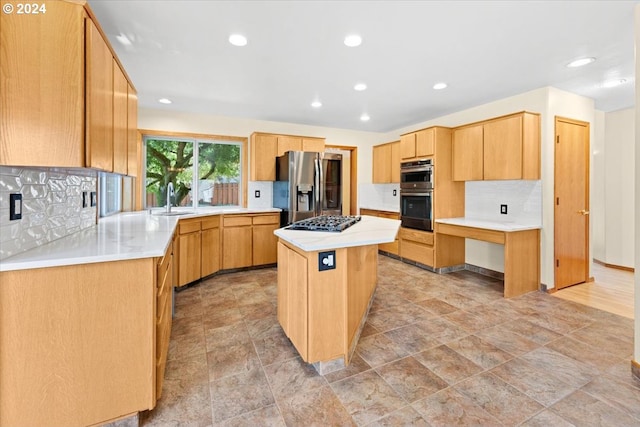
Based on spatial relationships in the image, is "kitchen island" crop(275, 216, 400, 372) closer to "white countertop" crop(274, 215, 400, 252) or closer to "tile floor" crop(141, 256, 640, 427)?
"white countertop" crop(274, 215, 400, 252)

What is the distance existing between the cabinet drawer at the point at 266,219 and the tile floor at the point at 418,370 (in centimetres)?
154

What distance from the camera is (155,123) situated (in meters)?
4.35

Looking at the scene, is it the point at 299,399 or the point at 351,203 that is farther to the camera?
the point at 351,203

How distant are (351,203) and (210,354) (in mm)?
4345

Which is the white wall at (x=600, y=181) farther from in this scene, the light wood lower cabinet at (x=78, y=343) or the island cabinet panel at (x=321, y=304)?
the light wood lower cabinet at (x=78, y=343)

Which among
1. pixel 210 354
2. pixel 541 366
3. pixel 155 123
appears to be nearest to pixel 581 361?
pixel 541 366

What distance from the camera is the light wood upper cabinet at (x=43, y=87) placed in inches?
49.8

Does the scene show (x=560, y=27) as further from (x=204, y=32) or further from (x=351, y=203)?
(x=351, y=203)

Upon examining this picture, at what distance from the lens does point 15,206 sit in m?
1.48

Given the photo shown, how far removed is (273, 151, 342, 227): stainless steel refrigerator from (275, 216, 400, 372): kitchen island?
240 cm

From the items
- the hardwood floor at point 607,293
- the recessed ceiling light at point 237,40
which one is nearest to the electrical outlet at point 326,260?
the recessed ceiling light at point 237,40

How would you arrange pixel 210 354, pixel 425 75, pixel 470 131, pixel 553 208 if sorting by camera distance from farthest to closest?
pixel 470 131, pixel 553 208, pixel 425 75, pixel 210 354

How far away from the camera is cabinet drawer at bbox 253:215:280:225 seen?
4.48 meters

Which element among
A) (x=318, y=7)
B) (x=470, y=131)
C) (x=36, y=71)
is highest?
(x=318, y=7)
